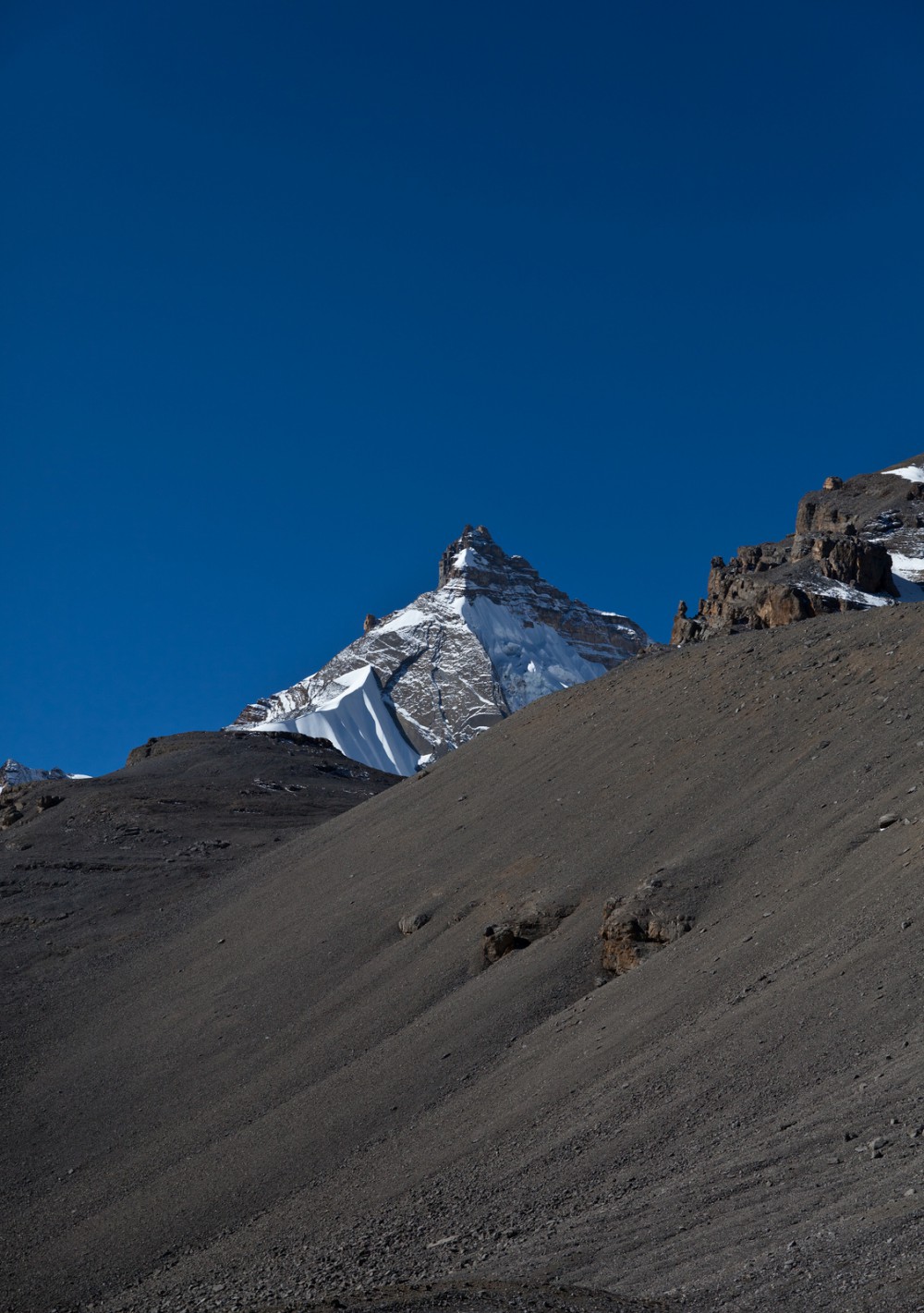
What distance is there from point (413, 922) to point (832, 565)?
4707cm

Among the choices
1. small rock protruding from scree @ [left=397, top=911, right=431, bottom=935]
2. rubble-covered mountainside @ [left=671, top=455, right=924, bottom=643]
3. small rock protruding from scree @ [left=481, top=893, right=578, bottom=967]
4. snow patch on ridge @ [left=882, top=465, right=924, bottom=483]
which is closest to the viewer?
small rock protruding from scree @ [left=481, top=893, right=578, bottom=967]

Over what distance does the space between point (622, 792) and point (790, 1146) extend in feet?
59.7

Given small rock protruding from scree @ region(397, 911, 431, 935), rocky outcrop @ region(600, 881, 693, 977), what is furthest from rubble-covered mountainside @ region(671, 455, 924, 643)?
rocky outcrop @ region(600, 881, 693, 977)

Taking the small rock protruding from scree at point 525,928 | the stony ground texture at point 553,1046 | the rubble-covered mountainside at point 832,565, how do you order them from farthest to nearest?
the rubble-covered mountainside at point 832,565
the small rock protruding from scree at point 525,928
the stony ground texture at point 553,1046

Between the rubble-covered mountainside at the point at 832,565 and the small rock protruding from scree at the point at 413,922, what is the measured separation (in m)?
22.4

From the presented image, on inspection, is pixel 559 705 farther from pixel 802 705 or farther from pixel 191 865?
pixel 191 865

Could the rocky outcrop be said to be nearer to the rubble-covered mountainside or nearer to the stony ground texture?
the stony ground texture

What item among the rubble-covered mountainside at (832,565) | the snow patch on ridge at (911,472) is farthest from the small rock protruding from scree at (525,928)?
the snow patch on ridge at (911,472)

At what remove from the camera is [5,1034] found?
108 ft

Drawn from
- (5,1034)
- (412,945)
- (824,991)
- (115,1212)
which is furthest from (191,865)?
(824,991)

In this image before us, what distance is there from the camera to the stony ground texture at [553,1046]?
11.8m

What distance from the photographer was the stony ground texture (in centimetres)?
1183

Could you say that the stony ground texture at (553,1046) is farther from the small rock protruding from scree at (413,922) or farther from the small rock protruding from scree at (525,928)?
the small rock protruding from scree at (525,928)

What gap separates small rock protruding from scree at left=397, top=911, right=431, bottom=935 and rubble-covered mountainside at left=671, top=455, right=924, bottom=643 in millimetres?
22384
